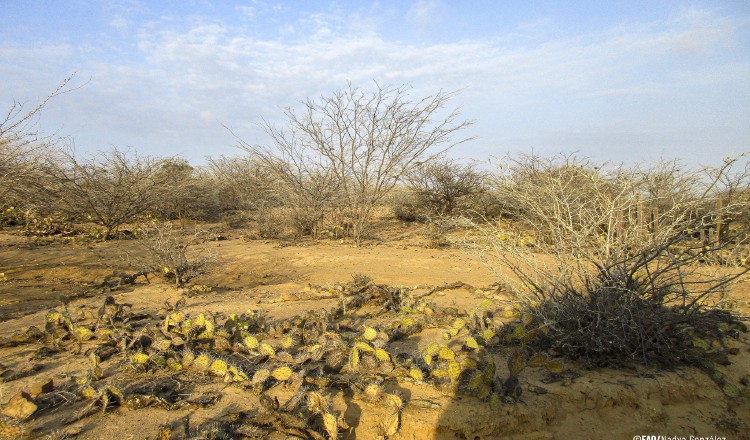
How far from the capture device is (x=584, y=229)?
302cm

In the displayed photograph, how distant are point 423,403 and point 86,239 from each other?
10.2 meters

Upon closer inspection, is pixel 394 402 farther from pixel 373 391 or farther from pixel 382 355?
pixel 382 355

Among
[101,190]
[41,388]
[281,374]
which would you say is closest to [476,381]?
[281,374]

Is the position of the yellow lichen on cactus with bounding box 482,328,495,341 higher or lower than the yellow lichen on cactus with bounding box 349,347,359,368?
higher

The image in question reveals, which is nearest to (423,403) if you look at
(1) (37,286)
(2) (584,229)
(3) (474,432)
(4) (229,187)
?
(3) (474,432)

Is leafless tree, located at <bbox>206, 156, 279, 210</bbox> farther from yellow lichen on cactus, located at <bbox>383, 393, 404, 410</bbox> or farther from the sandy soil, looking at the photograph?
yellow lichen on cactus, located at <bbox>383, 393, 404, 410</bbox>

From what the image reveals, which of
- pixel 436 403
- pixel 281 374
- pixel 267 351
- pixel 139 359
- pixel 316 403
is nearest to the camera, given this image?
pixel 316 403

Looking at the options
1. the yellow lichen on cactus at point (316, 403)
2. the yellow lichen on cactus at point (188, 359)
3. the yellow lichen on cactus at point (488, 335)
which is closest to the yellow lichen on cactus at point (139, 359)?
the yellow lichen on cactus at point (188, 359)

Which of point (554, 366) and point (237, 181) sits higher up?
point (237, 181)

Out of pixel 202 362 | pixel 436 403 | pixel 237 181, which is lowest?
pixel 436 403

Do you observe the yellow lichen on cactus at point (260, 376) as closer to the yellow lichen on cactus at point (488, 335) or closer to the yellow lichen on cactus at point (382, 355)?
the yellow lichen on cactus at point (382, 355)

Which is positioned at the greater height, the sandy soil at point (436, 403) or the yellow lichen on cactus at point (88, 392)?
the yellow lichen on cactus at point (88, 392)

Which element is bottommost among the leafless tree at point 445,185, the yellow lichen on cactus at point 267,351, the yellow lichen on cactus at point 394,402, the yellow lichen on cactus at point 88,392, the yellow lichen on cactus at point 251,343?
the yellow lichen on cactus at point 394,402

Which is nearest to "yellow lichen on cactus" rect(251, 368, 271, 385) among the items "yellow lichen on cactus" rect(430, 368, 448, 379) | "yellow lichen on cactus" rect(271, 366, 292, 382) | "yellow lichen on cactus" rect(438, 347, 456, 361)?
"yellow lichen on cactus" rect(271, 366, 292, 382)
